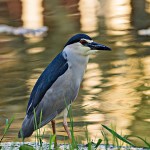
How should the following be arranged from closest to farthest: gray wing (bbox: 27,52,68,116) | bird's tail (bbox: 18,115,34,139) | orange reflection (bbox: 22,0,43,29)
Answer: bird's tail (bbox: 18,115,34,139) < gray wing (bbox: 27,52,68,116) < orange reflection (bbox: 22,0,43,29)

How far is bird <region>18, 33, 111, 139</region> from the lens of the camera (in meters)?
6.59

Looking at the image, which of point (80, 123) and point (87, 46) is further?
point (80, 123)

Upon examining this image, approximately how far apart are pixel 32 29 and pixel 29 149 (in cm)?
700

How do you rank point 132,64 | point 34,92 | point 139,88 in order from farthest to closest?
point 132,64, point 139,88, point 34,92

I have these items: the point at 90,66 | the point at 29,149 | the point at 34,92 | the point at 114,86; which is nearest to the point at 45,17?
the point at 90,66

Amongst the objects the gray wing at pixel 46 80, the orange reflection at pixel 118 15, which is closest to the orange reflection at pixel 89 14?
the orange reflection at pixel 118 15

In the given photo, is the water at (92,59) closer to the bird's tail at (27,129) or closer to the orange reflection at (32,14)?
the orange reflection at (32,14)

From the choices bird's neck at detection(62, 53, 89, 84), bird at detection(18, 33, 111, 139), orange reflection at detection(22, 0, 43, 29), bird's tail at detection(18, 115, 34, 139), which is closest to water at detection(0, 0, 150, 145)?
orange reflection at detection(22, 0, 43, 29)

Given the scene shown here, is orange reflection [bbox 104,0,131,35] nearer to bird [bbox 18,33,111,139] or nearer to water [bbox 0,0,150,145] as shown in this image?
water [bbox 0,0,150,145]

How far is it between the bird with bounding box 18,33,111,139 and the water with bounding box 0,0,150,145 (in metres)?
0.42

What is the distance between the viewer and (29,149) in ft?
18.0

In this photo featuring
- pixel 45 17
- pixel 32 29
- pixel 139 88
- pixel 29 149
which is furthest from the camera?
pixel 45 17

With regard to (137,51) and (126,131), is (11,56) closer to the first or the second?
(137,51)

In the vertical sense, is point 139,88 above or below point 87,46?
below
